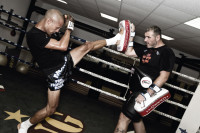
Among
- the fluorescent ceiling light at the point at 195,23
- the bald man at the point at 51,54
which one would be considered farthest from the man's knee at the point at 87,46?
the fluorescent ceiling light at the point at 195,23

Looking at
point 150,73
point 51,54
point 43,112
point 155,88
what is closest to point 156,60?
point 150,73

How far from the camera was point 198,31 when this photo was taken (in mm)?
3855

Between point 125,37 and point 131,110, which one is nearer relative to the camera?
point 131,110

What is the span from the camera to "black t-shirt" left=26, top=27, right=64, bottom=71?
4.47 ft

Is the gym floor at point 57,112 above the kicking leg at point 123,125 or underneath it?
underneath

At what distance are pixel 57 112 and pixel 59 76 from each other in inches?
25.6

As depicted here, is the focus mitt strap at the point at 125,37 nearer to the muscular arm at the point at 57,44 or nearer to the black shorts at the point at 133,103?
the black shorts at the point at 133,103

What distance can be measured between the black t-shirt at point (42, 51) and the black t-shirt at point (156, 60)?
3.04 ft

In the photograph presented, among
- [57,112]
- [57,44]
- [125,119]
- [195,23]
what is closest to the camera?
[57,44]

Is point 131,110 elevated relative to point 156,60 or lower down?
lower down

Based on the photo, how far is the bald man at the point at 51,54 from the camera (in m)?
1.38

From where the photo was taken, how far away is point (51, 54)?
59.1 inches

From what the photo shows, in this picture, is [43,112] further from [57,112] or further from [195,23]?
[195,23]

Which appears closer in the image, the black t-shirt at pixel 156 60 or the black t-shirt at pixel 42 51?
the black t-shirt at pixel 42 51
